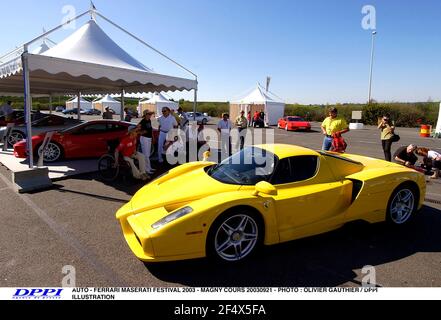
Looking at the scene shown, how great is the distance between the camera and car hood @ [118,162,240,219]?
355cm

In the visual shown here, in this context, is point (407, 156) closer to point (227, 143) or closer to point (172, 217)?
point (227, 143)

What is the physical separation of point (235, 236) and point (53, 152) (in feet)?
25.1

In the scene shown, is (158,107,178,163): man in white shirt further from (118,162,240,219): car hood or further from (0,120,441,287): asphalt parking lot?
(118,162,240,219): car hood

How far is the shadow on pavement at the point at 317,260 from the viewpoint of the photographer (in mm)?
3113

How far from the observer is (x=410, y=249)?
378 cm

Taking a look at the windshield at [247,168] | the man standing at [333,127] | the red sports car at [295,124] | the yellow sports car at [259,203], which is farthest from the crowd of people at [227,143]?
the red sports car at [295,124]

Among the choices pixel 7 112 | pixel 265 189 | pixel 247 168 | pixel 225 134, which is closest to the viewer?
pixel 265 189

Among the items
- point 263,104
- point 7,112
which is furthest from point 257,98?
point 7,112

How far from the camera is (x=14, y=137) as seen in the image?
11.7m

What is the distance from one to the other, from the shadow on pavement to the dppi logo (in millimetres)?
871
